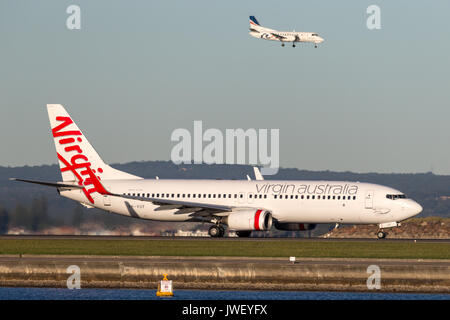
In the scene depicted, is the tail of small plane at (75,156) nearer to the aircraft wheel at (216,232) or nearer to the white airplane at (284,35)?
the aircraft wheel at (216,232)

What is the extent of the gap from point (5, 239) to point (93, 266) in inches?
802

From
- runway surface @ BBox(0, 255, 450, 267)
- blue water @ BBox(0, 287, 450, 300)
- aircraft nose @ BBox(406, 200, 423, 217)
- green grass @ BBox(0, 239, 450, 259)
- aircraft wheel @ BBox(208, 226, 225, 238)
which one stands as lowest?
blue water @ BBox(0, 287, 450, 300)

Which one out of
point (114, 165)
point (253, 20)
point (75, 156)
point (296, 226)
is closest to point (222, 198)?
point (296, 226)

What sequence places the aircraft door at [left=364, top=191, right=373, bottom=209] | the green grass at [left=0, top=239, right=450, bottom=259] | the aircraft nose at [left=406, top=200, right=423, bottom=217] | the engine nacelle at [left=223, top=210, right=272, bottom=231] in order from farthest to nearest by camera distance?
the aircraft door at [left=364, top=191, right=373, bottom=209]
the aircraft nose at [left=406, top=200, right=423, bottom=217]
the engine nacelle at [left=223, top=210, right=272, bottom=231]
the green grass at [left=0, top=239, right=450, bottom=259]

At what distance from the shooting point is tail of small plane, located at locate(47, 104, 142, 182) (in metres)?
76.9

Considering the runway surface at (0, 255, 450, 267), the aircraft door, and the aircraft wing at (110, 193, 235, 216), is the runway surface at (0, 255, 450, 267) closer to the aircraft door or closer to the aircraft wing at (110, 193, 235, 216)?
the aircraft wing at (110, 193, 235, 216)

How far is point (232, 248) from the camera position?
5806 centimetres

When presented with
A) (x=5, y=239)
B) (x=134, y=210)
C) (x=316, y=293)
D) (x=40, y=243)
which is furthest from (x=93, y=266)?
(x=134, y=210)

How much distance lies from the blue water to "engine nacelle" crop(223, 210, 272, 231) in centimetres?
2264

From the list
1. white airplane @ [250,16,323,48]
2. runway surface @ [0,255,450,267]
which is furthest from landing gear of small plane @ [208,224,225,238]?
white airplane @ [250,16,323,48]

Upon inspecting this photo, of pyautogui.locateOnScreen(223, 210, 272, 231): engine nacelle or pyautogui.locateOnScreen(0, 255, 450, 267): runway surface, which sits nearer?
pyautogui.locateOnScreen(0, 255, 450, 267): runway surface

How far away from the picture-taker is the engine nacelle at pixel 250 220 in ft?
226

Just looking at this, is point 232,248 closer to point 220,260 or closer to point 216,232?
point 220,260

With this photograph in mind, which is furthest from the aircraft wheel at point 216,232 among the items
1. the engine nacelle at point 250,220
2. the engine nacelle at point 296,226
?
the engine nacelle at point 296,226
